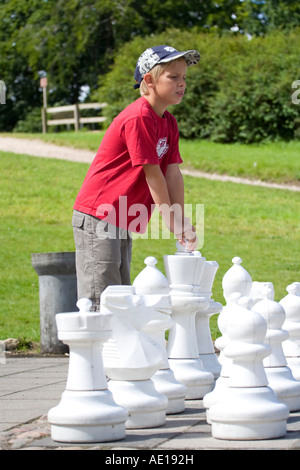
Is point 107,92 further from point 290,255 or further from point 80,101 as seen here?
point 290,255

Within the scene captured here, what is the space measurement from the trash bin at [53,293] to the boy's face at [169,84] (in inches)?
97.9

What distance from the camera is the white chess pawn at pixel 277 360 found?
124 inches

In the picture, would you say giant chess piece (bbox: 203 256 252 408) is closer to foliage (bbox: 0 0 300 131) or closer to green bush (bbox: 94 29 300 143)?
green bush (bbox: 94 29 300 143)

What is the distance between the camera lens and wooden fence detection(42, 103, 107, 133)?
28703 mm

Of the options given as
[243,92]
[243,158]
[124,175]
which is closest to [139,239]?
[243,158]

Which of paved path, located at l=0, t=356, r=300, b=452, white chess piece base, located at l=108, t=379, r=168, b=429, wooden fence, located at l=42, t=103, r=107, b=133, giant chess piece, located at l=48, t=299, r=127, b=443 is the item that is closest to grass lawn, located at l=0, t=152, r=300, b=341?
paved path, located at l=0, t=356, r=300, b=452

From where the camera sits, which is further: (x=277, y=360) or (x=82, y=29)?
(x=82, y=29)

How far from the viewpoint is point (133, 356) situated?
292 cm

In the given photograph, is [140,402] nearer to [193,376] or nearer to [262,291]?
[193,376]

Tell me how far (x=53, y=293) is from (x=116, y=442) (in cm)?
327

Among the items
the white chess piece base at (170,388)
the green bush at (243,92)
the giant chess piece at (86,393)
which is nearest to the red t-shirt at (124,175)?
the white chess piece base at (170,388)

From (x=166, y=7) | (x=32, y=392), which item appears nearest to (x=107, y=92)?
(x=166, y=7)
